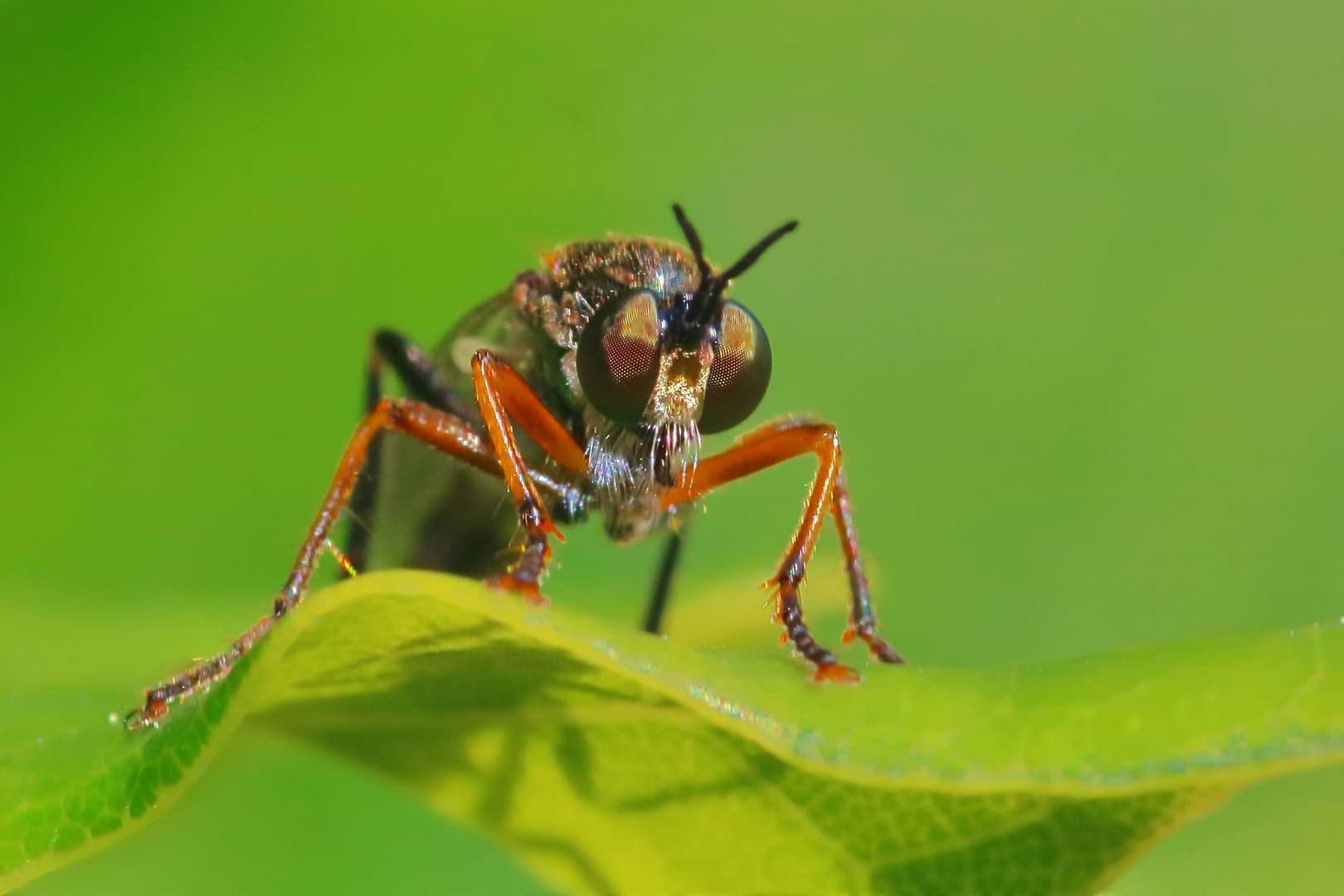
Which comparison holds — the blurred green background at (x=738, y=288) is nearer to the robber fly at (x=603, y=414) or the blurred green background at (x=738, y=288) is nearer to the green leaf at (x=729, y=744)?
the robber fly at (x=603, y=414)

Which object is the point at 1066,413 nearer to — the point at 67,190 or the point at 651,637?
the point at 651,637

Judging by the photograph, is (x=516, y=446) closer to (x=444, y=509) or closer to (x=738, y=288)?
(x=444, y=509)

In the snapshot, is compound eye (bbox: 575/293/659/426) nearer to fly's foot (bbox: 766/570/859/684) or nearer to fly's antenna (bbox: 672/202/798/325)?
fly's antenna (bbox: 672/202/798/325)

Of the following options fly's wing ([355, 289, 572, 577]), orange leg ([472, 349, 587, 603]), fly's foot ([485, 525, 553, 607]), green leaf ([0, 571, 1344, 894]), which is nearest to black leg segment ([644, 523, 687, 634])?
fly's wing ([355, 289, 572, 577])

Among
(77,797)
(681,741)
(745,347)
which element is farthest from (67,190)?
(681,741)

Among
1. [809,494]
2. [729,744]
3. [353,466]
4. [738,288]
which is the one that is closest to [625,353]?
[809,494]

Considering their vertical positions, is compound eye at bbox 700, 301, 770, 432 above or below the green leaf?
above
